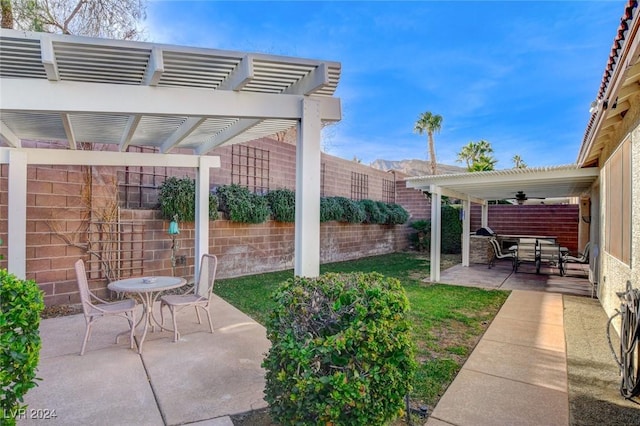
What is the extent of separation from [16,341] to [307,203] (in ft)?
7.19

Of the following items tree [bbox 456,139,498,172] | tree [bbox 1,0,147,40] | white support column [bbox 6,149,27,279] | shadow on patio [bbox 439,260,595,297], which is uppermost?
tree [bbox 456,139,498,172]

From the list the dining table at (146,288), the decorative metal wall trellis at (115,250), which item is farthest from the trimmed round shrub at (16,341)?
the decorative metal wall trellis at (115,250)

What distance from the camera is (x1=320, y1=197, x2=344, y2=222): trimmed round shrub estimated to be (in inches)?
431

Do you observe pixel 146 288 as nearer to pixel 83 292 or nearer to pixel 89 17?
pixel 83 292

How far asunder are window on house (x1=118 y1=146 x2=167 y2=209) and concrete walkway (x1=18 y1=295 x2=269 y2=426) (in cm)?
284

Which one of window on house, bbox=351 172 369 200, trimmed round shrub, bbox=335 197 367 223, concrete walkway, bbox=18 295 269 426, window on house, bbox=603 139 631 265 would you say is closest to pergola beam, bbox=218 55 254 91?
concrete walkway, bbox=18 295 269 426

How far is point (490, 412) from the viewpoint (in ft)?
9.12

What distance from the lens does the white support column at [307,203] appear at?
3.24 metres

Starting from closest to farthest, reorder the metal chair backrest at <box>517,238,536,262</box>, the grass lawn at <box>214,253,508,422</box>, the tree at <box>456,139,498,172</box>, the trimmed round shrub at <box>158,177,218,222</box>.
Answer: the grass lawn at <box>214,253,508,422</box>
the trimmed round shrub at <box>158,177,218,222</box>
the metal chair backrest at <box>517,238,536,262</box>
the tree at <box>456,139,498,172</box>

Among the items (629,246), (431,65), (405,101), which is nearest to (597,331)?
(629,246)

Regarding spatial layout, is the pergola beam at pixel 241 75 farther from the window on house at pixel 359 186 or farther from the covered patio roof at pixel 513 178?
the window on house at pixel 359 186

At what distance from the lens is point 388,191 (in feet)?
53.4

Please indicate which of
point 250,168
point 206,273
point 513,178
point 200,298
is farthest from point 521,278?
point 200,298

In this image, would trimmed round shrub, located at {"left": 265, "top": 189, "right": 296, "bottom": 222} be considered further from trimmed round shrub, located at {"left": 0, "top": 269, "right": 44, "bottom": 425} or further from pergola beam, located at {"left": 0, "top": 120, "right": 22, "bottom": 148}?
trimmed round shrub, located at {"left": 0, "top": 269, "right": 44, "bottom": 425}
